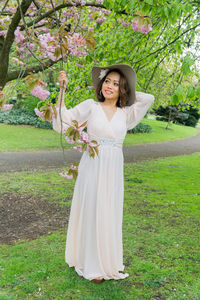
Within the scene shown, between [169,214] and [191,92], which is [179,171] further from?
[191,92]

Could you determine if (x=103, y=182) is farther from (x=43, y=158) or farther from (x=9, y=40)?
(x=43, y=158)

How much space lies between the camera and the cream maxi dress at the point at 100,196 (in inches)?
117

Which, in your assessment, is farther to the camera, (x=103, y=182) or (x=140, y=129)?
(x=140, y=129)

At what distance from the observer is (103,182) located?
9.82 ft

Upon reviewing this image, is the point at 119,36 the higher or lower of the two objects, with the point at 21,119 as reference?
higher

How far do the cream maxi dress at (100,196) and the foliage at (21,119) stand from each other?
611 inches

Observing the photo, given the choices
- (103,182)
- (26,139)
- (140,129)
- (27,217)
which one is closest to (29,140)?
(26,139)

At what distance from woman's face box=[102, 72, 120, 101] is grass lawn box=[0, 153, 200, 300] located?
1.97m

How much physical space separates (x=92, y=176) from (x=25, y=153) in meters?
8.93

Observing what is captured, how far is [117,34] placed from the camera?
5359mm

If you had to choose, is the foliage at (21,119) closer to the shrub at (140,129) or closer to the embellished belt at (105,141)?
the shrub at (140,129)

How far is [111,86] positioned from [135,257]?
2247 mm

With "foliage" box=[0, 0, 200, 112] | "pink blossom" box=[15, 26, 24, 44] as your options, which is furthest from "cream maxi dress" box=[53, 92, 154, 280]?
"foliage" box=[0, 0, 200, 112]

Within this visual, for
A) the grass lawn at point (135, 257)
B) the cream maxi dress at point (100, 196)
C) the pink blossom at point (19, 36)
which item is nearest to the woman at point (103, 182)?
the cream maxi dress at point (100, 196)
